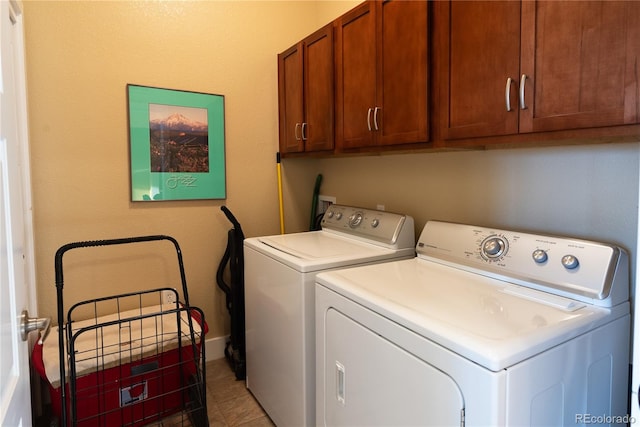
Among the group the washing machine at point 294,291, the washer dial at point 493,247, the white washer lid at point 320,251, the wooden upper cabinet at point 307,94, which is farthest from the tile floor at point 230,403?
the wooden upper cabinet at point 307,94

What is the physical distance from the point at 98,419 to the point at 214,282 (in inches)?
38.8

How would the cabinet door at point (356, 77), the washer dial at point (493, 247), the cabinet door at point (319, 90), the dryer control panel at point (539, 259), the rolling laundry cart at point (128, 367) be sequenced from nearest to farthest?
the dryer control panel at point (539, 259), the washer dial at point (493, 247), the rolling laundry cart at point (128, 367), the cabinet door at point (356, 77), the cabinet door at point (319, 90)

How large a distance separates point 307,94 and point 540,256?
1603 mm

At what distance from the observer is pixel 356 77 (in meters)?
1.96

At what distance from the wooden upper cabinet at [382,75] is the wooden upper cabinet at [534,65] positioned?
0.10 meters

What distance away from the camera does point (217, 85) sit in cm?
252

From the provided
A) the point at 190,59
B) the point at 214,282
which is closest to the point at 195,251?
the point at 214,282

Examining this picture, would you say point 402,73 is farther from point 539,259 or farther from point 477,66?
point 539,259

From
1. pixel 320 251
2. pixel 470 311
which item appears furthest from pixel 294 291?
pixel 470 311

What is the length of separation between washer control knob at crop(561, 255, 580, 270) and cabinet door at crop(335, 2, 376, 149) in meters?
0.96

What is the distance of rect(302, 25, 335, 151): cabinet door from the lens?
2.16 meters

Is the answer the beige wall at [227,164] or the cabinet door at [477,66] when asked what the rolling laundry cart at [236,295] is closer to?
the beige wall at [227,164]

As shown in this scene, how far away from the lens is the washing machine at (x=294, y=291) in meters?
1.64

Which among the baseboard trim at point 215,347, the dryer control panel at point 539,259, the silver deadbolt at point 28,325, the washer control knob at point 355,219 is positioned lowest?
the baseboard trim at point 215,347
